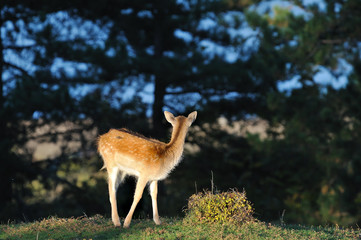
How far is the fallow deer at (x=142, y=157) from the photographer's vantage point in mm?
7730

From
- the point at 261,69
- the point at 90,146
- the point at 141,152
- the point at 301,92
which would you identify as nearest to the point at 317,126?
the point at 301,92

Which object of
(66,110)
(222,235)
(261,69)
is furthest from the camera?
(261,69)

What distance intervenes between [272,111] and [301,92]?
4.30ft

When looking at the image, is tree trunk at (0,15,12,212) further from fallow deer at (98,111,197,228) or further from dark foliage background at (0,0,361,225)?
fallow deer at (98,111,197,228)

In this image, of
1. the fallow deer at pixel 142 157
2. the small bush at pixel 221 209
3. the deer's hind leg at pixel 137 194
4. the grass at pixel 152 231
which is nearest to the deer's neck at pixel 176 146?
the fallow deer at pixel 142 157

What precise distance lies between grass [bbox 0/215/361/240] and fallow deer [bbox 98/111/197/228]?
33cm

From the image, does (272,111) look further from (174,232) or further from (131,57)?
(174,232)

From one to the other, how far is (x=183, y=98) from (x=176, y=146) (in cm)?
1025

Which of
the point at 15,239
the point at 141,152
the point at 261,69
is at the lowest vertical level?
the point at 15,239

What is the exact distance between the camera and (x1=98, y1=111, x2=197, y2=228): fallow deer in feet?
25.4

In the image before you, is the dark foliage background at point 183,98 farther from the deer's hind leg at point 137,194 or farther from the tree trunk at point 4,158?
the deer's hind leg at point 137,194

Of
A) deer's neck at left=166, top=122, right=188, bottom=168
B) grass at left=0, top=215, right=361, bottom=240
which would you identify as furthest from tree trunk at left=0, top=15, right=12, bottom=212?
deer's neck at left=166, top=122, right=188, bottom=168

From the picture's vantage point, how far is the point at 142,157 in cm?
777

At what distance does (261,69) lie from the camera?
17.6 metres
